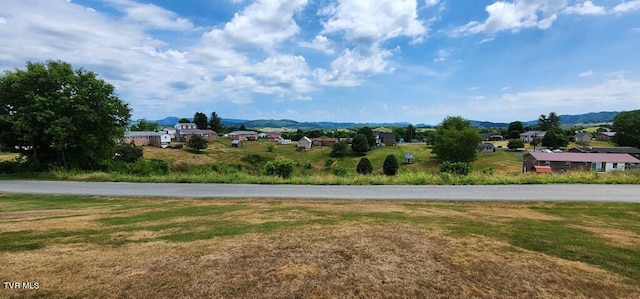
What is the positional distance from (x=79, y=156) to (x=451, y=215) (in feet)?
80.4

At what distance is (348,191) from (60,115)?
63.4 feet

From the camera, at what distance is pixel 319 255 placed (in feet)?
17.5

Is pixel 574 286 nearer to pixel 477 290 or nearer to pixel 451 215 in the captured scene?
pixel 477 290

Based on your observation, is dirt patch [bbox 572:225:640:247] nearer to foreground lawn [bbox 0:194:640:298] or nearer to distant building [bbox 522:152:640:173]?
foreground lawn [bbox 0:194:640:298]

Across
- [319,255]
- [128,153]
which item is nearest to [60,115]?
[319,255]

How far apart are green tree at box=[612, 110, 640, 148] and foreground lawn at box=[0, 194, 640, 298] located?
99433 mm

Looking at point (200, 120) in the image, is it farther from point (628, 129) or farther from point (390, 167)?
point (628, 129)

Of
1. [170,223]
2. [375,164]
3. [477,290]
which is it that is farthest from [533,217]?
[375,164]

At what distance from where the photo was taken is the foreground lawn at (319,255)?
4195mm

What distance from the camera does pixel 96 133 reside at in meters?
22.5

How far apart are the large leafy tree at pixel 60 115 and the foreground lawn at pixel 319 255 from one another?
14.1m

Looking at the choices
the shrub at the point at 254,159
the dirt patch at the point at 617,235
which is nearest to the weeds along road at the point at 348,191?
the dirt patch at the point at 617,235

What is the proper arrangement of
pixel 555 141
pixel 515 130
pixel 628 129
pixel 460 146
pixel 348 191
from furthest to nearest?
pixel 515 130 → pixel 555 141 → pixel 628 129 → pixel 460 146 → pixel 348 191

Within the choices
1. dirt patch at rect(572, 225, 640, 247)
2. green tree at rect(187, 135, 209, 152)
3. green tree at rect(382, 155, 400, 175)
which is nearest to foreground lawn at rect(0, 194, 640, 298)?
dirt patch at rect(572, 225, 640, 247)
